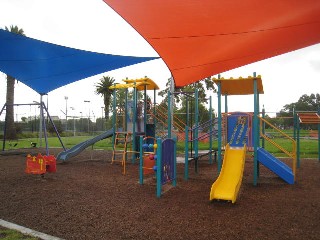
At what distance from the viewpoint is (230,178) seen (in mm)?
6230

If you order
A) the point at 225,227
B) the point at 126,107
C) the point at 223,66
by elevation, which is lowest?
the point at 225,227

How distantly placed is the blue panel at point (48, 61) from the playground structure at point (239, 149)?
2837 millimetres

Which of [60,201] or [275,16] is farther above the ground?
[275,16]

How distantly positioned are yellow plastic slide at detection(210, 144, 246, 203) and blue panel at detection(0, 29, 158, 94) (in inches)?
156

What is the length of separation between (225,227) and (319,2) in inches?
116

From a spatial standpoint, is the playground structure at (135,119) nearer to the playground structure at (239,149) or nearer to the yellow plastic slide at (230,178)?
the playground structure at (239,149)

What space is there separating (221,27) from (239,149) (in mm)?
3380

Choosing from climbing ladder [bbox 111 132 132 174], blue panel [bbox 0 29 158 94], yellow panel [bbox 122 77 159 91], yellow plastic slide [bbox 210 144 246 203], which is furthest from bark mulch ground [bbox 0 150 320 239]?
yellow panel [bbox 122 77 159 91]

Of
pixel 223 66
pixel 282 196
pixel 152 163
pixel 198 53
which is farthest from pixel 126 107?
pixel 282 196

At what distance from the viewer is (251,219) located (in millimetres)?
4355

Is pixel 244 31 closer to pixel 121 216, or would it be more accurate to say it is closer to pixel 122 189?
pixel 121 216

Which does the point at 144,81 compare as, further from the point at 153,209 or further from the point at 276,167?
the point at 153,209

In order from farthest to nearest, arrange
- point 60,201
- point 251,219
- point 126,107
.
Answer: point 126,107
point 60,201
point 251,219

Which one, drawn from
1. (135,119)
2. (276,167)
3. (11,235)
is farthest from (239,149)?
(11,235)
